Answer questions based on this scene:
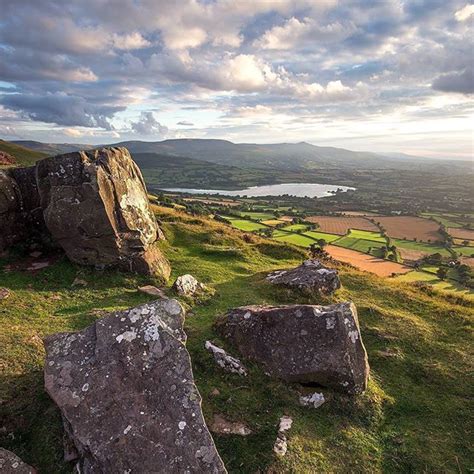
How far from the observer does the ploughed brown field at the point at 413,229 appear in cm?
8040

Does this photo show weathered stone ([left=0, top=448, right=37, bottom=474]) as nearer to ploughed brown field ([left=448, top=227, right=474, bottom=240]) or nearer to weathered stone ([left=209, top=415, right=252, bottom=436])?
weathered stone ([left=209, top=415, right=252, bottom=436])

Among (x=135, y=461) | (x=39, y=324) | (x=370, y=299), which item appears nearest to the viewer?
(x=135, y=461)

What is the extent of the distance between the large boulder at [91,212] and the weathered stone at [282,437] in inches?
492

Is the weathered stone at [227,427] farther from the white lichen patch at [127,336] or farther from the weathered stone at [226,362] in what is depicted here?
the white lichen patch at [127,336]

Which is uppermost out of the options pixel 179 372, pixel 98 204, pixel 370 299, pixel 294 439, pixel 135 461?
→ pixel 98 204

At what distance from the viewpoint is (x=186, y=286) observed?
62.4 feet

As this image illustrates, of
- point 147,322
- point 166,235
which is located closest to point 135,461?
point 147,322

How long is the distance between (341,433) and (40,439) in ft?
26.9

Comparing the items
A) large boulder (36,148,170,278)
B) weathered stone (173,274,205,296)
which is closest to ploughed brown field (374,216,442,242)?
weathered stone (173,274,205,296)

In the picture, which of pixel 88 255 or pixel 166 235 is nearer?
pixel 88 255

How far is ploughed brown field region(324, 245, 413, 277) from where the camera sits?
42672 mm

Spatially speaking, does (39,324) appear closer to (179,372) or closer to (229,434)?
(179,372)

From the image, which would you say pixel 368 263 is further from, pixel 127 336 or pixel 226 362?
pixel 127 336

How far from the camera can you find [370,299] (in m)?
22.0
